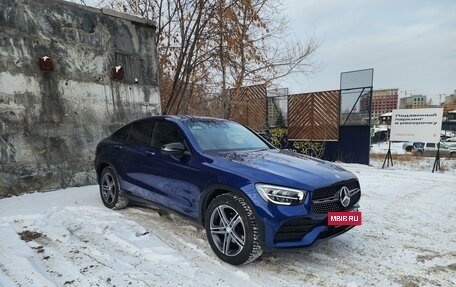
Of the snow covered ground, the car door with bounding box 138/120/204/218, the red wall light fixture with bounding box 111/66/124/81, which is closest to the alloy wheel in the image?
the snow covered ground

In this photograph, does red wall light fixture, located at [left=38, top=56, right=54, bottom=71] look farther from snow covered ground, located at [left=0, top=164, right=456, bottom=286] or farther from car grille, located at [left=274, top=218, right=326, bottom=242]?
car grille, located at [left=274, top=218, right=326, bottom=242]

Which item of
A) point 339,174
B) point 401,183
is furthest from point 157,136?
point 401,183

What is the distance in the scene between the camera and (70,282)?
9.77 ft

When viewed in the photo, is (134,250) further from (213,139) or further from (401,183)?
(401,183)

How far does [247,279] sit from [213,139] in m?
1.73

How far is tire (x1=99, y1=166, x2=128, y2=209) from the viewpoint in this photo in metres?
5.06

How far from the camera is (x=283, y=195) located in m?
3.06

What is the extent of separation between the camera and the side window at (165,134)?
4.25 m

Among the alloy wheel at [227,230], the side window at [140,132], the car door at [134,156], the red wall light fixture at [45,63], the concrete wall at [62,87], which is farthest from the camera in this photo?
the red wall light fixture at [45,63]

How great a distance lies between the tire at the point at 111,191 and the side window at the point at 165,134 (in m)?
1.03

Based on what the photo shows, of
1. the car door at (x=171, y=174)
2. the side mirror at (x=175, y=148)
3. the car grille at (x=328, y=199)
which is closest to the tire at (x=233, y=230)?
the car door at (x=171, y=174)

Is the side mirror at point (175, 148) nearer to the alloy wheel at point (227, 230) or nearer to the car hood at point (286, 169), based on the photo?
the car hood at point (286, 169)

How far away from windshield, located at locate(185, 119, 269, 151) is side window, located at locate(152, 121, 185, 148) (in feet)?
0.56

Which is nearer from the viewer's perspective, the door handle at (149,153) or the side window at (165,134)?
the side window at (165,134)
